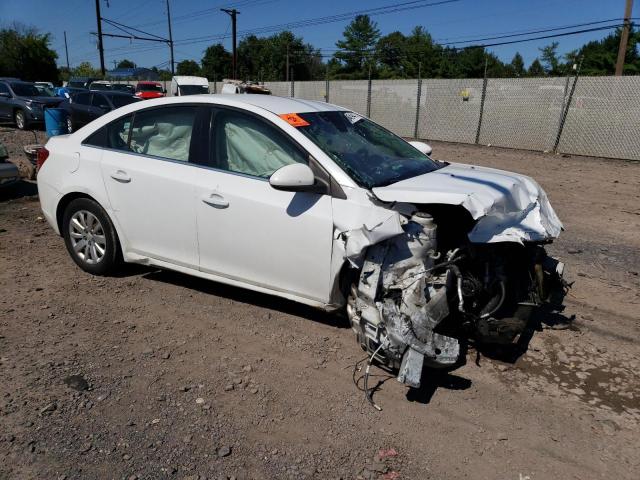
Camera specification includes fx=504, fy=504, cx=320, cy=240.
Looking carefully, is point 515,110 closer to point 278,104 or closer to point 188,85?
point 278,104

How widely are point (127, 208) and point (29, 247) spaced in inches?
84.9

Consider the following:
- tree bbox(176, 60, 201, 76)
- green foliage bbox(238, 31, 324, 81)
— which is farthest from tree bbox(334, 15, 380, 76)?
tree bbox(176, 60, 201, 76)

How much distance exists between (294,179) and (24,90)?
66.3 feet

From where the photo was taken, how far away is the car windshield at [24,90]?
19061 mm

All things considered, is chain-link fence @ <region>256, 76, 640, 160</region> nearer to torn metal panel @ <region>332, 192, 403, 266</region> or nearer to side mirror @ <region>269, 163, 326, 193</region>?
torn metal panel @ <region>332, 192, 403, 266</region>

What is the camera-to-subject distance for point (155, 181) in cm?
407

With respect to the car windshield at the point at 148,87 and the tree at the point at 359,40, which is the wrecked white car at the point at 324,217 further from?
the tree at the point at 359,40

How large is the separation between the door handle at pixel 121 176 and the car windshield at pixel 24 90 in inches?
714

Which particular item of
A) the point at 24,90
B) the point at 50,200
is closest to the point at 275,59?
the point at 24,90

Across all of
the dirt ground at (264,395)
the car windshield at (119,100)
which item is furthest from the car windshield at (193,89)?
the dirt ground at (264,395)

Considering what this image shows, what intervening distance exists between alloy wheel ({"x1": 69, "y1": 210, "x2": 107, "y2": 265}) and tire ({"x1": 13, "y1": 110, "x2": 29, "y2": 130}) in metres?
16.7

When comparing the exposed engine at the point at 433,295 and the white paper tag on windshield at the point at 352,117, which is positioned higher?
the white paper tag on windshield at the point at 352,117

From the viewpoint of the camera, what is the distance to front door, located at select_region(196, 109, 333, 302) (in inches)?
137

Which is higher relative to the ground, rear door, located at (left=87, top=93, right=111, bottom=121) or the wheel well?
rear door, located at (left=87, top=93, right=111, bottom=121)
